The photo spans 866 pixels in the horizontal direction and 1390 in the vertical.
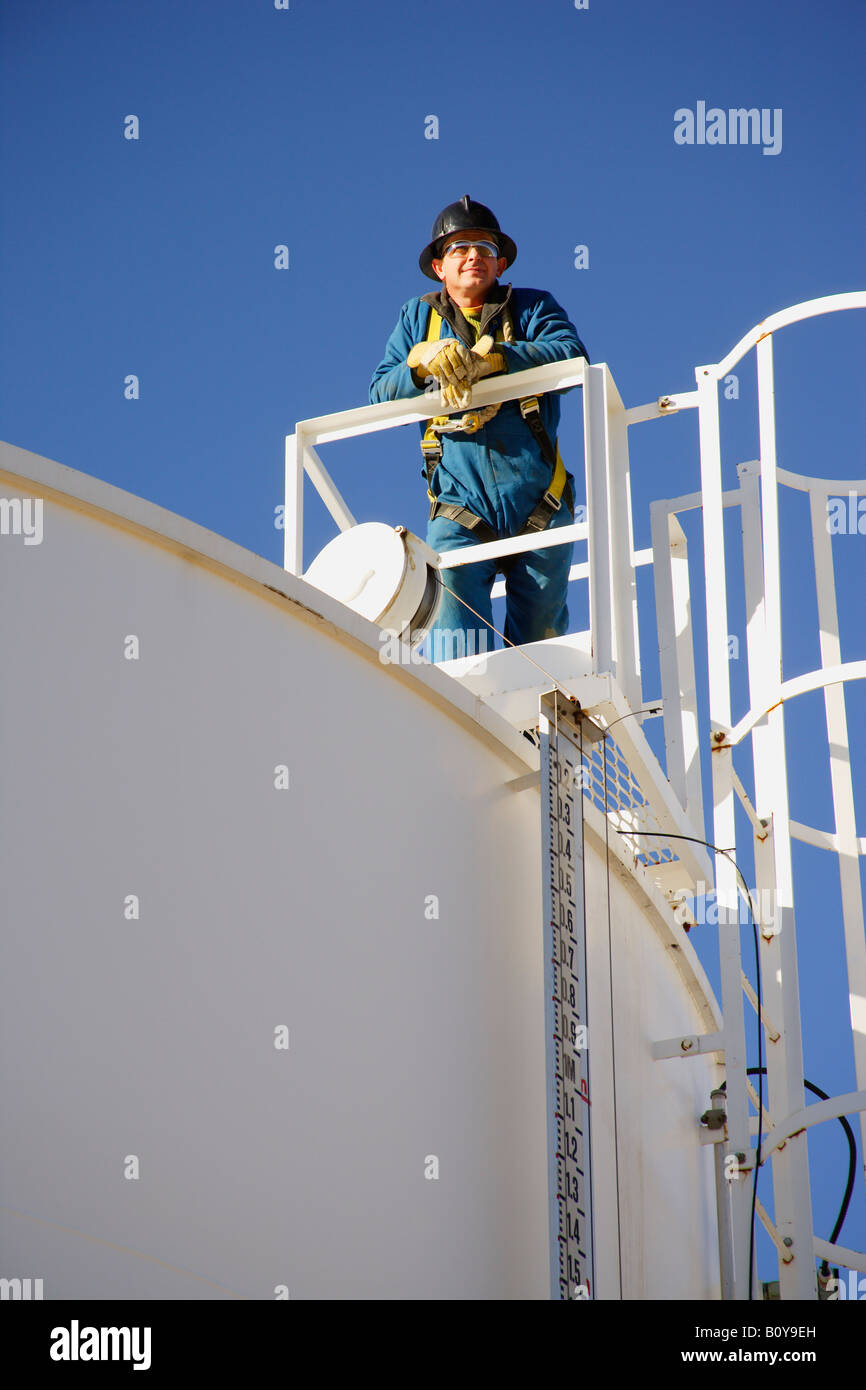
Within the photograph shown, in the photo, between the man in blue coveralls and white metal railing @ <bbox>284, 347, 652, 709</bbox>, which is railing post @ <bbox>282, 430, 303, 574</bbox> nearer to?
white metal railing @ <bbox>284, 347, 652, 709</bbox>

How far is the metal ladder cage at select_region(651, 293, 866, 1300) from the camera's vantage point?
21.7 ft

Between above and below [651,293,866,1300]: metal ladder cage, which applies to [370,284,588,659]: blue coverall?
above

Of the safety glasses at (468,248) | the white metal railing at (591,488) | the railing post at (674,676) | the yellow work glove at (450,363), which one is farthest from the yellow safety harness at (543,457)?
the railing post at (674,676)

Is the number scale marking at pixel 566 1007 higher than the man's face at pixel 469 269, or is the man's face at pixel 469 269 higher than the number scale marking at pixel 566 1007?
the man's face at pixel 469 269

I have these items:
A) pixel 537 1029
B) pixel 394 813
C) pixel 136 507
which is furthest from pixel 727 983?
pixel 136 507

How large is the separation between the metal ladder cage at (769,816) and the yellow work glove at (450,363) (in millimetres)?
1106

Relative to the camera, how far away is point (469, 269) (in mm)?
9336

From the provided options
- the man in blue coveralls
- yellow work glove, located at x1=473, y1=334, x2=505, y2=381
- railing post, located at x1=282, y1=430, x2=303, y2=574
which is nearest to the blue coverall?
the man in blue coveralls

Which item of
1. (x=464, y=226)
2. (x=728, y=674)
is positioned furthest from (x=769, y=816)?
(x=464, y=226)

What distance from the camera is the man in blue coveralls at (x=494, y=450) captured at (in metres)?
8.55

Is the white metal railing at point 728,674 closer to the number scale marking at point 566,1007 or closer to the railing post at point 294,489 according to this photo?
the railing post at point 294,489

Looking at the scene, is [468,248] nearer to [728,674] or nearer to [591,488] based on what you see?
[591,488]
